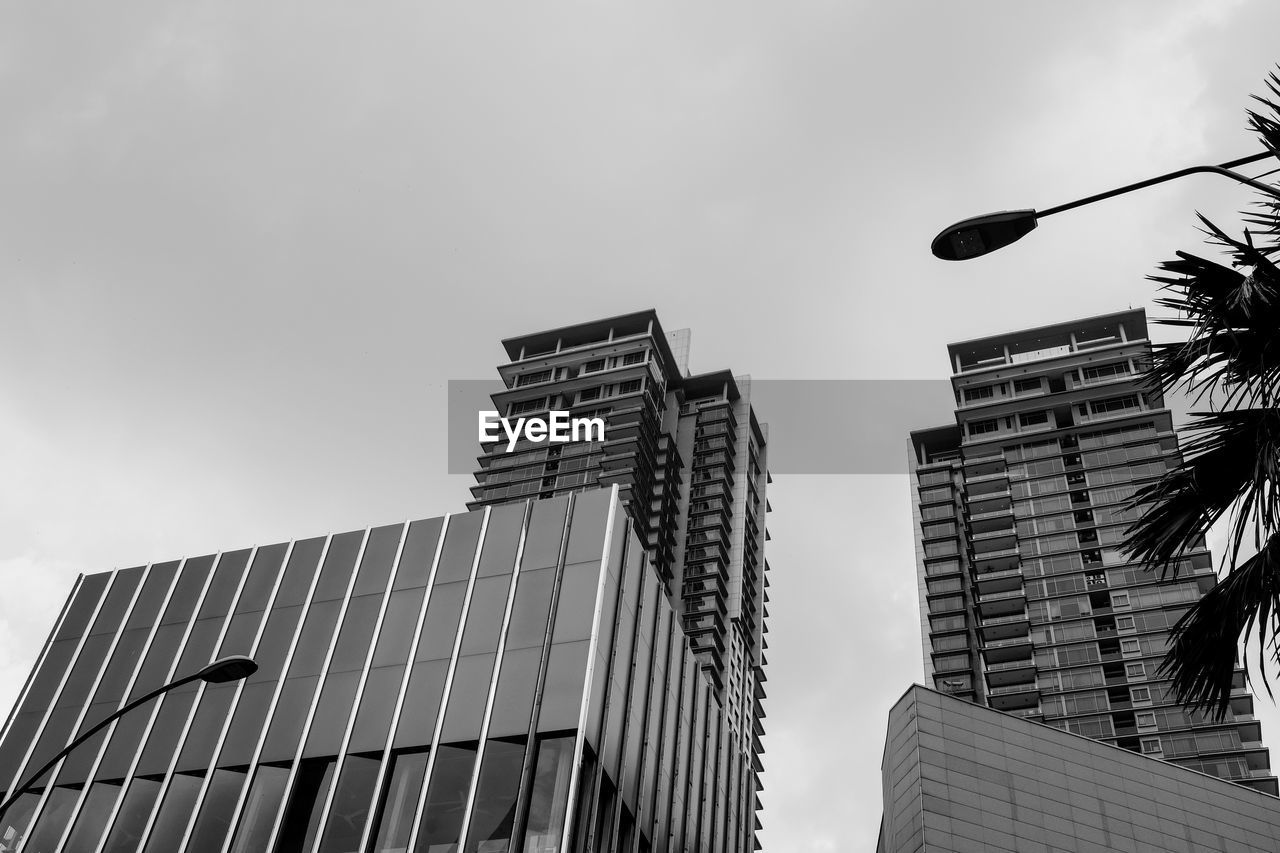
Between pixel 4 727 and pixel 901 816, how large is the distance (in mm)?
38023

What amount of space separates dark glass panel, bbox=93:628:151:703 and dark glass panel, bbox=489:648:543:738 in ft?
45.1

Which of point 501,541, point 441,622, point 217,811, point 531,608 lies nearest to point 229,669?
point 531,608

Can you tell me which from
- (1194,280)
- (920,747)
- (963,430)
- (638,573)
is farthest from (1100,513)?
(1194,280)

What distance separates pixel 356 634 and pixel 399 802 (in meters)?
5.79

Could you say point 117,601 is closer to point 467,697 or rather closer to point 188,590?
point 188,590

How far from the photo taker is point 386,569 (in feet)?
106

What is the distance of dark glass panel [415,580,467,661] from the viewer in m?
29.2

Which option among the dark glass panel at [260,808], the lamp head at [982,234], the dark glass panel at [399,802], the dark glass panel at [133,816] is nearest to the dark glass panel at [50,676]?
the dark glass panel at [133,816]

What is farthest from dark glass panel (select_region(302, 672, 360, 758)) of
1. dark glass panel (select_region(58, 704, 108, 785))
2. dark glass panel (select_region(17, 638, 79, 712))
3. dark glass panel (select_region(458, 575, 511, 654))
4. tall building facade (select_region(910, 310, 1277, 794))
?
tall building facade (select_region(910, 310, 1277, 794))

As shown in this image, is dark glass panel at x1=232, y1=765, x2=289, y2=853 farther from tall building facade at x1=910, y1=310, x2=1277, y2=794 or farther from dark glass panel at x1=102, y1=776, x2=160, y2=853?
tall building facade at x1=910, y1=310, x2=1277, y2=794

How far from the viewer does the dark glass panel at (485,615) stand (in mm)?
28688

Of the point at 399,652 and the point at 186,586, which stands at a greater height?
the point at 186,586

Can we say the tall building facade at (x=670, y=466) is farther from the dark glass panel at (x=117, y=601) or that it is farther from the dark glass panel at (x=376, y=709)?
the dark glass panel at (x=376, y=709)

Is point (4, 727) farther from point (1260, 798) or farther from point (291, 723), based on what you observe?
point (1260, 798)
